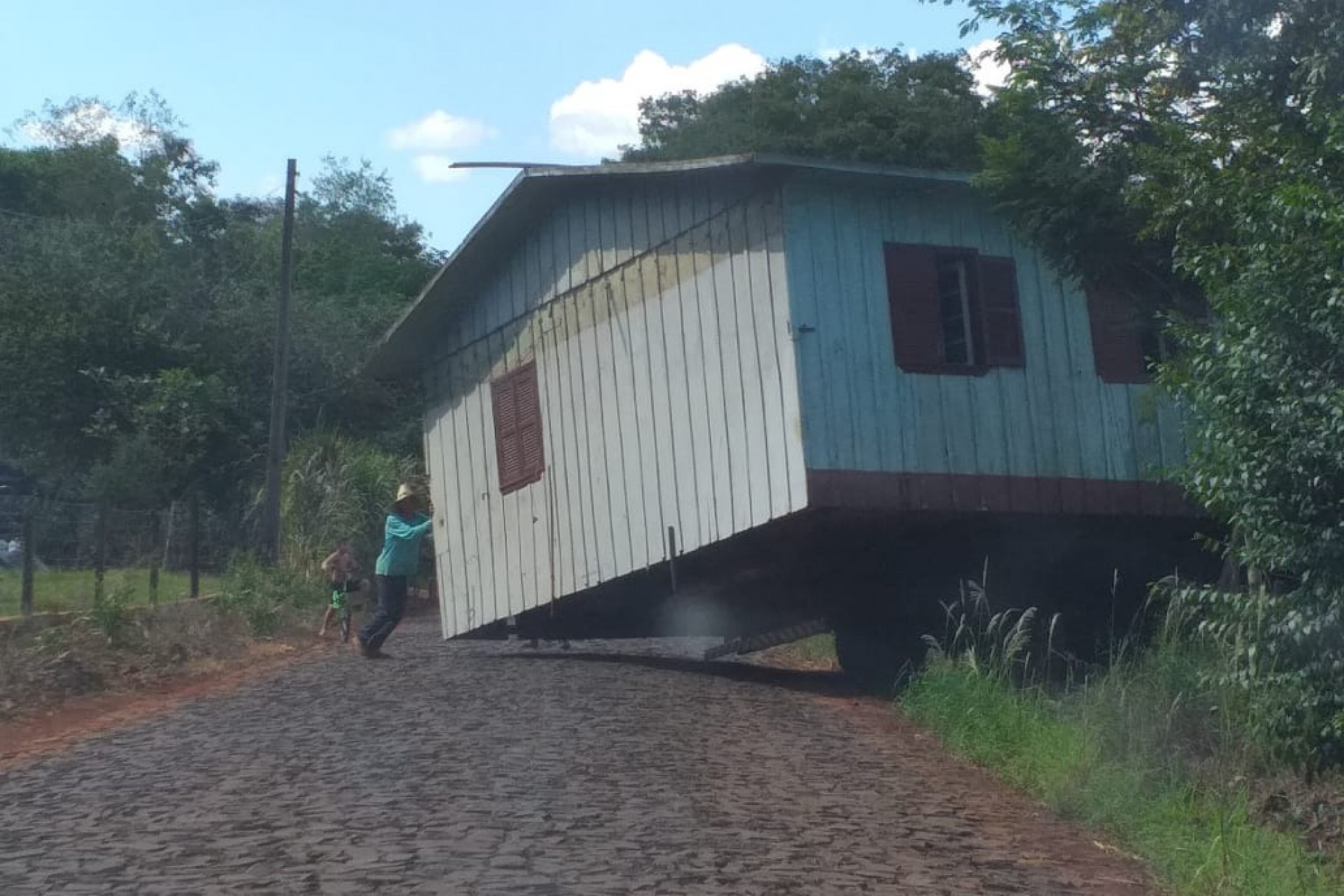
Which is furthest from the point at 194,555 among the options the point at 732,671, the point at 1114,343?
the point at 1114,343

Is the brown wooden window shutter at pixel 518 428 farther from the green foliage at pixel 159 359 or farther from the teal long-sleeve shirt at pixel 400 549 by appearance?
the green foliage at pixel 159 359

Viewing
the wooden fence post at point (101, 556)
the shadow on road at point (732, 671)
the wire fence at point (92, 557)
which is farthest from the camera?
the wire fence at point (92, 557)

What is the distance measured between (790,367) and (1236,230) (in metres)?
4.15

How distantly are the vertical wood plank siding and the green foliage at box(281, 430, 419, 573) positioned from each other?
1346 centimetres

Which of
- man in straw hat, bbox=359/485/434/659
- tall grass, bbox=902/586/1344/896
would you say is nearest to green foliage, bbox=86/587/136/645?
man in straw hat, bbox=359/485/434/659

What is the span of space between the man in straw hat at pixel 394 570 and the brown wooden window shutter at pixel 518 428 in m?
1.65

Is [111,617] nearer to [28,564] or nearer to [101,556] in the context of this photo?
[28,564]

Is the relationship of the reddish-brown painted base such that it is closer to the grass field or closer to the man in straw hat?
the man in straw hat

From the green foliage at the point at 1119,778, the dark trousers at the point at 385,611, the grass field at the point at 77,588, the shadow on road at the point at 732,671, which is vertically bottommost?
the green foliage at the point at 1119,778

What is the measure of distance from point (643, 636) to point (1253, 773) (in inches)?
391

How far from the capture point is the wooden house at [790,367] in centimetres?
1336

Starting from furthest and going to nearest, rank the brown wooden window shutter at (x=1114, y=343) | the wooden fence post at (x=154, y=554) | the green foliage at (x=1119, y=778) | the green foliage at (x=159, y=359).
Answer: the green foliage at (x=159, y=359) < the wooden fence post at (x=154, y=554) < the brown wooden window shutter at (x=1114, y=343) < the green foliage at (x=1119, y=778)

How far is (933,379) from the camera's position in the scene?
13.8 metres

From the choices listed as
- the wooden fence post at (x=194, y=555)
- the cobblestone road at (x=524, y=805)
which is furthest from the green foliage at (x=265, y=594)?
the cobblestone road at (x=524, y=805)
